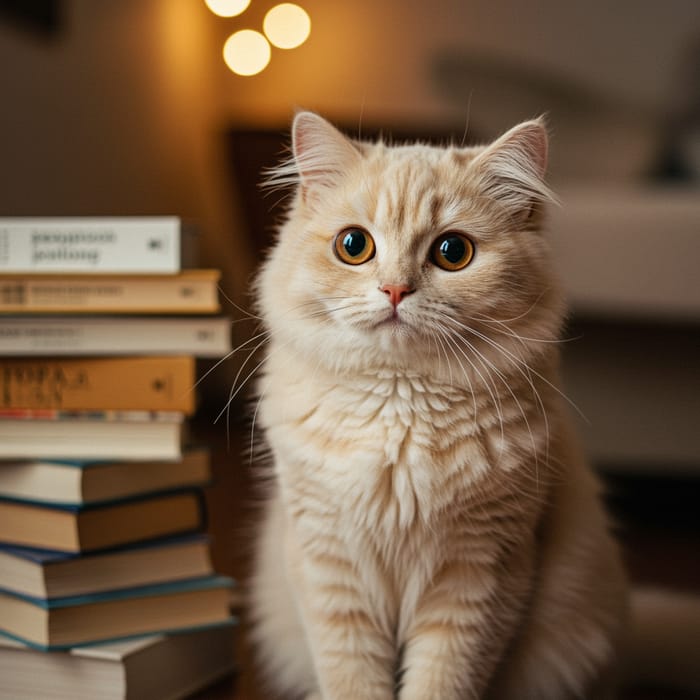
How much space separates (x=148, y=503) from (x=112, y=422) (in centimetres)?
12

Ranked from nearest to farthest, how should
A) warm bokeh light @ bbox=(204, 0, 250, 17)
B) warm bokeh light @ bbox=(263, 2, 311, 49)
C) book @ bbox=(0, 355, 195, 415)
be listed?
book @ bbox=(0, 355, 195, 415) → warm bokeh light @ bbox=(204, 0, 250, 17) → warm bokeh light @ bbox=(263, 2, 311, 49)

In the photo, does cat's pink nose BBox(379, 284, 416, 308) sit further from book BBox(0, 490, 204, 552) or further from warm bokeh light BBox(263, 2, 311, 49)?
warm bokeh light BBox(263, 2, 311, 49)

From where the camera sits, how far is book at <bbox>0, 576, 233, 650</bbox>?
3.61 ft

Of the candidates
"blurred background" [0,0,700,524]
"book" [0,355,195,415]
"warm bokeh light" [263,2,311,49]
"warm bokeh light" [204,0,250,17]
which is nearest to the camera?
"book" [0,355,195,415]

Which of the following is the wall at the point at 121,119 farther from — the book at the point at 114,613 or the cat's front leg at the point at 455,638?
the cat's front leg at the point at 455,638

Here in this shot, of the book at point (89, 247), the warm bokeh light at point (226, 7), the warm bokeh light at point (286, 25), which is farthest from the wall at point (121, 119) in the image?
the book at point (89, 247)

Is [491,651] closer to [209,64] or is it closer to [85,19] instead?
[85,19]

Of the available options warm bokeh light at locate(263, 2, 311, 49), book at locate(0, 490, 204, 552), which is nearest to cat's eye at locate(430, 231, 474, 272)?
book at locate(0, 490, 204, 552)

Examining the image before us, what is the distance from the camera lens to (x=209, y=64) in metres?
3.95

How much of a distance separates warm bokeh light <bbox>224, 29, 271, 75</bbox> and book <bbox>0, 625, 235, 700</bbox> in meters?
3.13

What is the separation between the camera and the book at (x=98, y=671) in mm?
1092

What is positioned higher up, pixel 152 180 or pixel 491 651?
pixel 152 180

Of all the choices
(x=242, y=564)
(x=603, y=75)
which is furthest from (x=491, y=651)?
(x=603, y=75)

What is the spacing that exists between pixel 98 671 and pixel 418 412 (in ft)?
1.77
